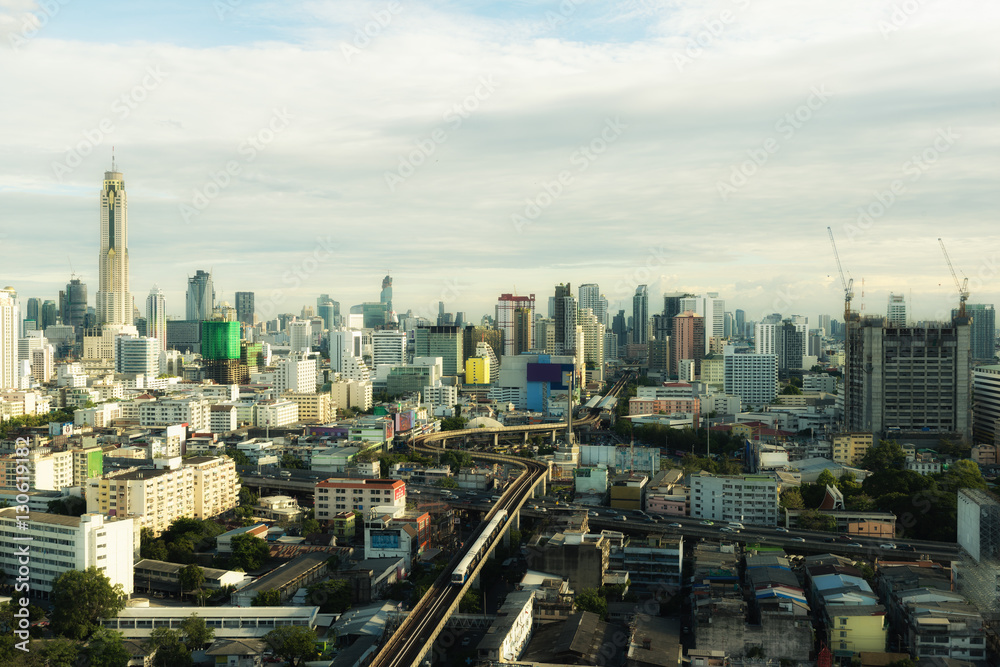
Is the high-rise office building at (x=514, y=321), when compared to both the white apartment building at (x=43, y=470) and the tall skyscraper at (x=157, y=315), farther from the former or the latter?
the white apartment building at (x=43, y=470)

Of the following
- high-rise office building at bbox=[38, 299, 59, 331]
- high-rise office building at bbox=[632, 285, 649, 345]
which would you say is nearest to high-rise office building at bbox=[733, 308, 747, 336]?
high-rise office building at bbox=[632, 285, 649, 345]

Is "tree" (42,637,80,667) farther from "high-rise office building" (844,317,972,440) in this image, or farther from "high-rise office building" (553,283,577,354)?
"high-rise office building" (553,283,577,354)

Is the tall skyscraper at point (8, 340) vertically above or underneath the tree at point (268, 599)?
above

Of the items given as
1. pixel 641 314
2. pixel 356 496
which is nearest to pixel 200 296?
pixel 641 314

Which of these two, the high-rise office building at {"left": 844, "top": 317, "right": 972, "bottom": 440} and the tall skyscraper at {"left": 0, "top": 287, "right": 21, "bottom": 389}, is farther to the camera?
the tall skyscraper at {"left": 0, "top": 287, "right": 21, "bottom": 389}

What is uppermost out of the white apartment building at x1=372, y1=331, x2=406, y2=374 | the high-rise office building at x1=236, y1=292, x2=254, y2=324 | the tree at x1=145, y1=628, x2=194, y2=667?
the high-rise office building at x1=236, y1=292, x2=254, y2=324

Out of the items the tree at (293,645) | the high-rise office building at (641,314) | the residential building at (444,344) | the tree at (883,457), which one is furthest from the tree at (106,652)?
the high-rise office building at (641,314)

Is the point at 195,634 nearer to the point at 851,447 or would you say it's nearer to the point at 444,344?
the point at 851,447
